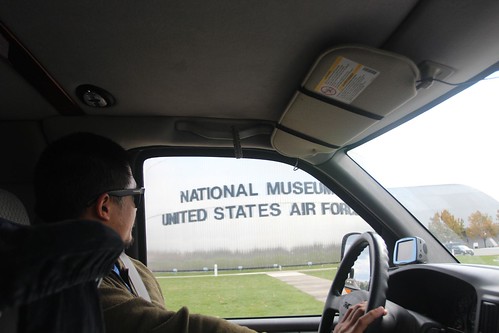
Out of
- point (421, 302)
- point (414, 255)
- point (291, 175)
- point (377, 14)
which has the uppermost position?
point (377, 14)

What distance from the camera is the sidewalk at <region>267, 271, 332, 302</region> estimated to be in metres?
2.49

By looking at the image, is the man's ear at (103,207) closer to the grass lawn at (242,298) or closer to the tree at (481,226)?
the grass lawn at (242,298)

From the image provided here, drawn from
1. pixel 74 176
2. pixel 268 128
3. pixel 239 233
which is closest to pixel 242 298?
pixel 239 233

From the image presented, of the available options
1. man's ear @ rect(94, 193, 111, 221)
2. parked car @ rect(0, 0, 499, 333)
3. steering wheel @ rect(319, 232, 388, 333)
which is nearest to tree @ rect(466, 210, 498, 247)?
parked car @ rect(0, 0, 499, 333)

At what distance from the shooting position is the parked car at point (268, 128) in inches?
53.5

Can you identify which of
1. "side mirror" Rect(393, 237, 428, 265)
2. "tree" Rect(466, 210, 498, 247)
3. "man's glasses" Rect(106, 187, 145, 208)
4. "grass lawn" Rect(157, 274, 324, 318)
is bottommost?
"grass lawn" Rect(157, 274, 324, 318)

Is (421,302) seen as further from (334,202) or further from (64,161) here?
(64,161)

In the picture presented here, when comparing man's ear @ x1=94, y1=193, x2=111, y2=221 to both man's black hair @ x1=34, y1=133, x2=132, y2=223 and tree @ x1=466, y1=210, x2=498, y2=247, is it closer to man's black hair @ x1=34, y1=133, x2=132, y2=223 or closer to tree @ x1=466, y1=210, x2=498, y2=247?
man's black hair @ x1=34, y1=133, x2=132, y2=223

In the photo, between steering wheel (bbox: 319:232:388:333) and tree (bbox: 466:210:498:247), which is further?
tree (bbox: 466:210:498:247)

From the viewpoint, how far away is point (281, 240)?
2668 mm

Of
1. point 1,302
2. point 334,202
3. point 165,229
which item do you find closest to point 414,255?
point 334,202

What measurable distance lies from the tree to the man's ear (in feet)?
5.39

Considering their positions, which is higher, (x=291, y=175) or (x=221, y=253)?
(x=291, y=175)

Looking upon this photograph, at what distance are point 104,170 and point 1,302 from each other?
85 centimetres
